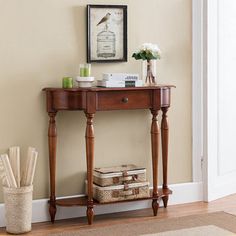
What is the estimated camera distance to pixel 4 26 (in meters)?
4.17

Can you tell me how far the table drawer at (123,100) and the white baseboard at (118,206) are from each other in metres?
0.79

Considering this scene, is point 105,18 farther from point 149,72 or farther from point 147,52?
point 149,72

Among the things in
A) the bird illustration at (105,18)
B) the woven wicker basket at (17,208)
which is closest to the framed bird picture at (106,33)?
the bird illustration at (105,18)

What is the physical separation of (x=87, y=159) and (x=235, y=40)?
1786mm

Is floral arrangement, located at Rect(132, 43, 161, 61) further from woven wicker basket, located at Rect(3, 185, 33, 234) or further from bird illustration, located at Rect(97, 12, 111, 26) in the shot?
woven wicker basket, located at Rect(3, 185, 33, 234)

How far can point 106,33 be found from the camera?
14.7 ft

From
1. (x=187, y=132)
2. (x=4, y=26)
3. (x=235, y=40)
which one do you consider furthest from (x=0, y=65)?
(x=235, y=40)

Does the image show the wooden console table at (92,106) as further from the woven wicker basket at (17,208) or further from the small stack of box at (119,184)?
the woven wicker basket at (17,208)

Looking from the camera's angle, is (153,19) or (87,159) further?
(153,19)

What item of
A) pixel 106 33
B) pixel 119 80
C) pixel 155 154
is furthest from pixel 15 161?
pixel 106 33

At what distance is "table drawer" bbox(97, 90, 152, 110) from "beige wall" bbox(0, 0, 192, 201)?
11.2 inches

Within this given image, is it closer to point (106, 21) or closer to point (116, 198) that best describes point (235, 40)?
point (106, 21)

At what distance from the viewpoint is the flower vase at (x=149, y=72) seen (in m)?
4.51

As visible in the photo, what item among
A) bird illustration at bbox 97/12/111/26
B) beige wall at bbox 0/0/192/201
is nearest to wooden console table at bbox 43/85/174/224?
beige wall at bbox 0/0/192/201
